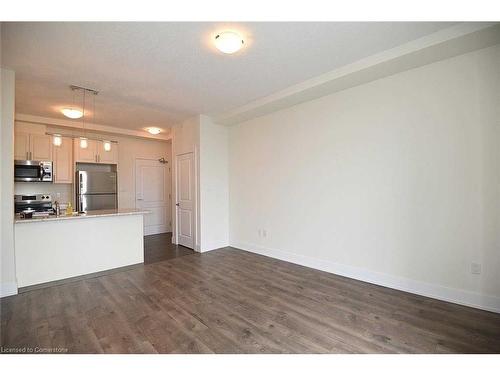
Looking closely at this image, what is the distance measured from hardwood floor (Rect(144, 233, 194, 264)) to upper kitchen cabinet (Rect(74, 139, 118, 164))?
7.18ft

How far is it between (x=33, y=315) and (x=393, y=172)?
432cm

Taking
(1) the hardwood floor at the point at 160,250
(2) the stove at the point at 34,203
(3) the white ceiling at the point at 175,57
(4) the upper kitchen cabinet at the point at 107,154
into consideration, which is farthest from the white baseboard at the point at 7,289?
(4) the upper kitchen cabinet at the point at 107,154

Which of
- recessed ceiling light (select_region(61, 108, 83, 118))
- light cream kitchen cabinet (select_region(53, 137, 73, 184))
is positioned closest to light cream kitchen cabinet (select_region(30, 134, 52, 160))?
light cream kitchen cabinet (select_region(53, 137, 73, 184))

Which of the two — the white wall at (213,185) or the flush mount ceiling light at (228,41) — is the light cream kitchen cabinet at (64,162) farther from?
the flush mount ceiling light at (228,41)

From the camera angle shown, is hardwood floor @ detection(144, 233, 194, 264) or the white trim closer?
hardwood floor @ detection(144, 233, 194, 264)

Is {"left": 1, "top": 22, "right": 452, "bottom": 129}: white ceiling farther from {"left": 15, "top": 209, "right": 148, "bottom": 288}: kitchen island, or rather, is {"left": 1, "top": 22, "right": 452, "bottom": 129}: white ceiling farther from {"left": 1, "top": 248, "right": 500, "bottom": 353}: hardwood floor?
{"left": 1, "top": 248, "right": 500, "bottom": 353}: hardwood floor

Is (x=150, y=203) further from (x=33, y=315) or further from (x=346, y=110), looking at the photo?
(x=346, y=110)

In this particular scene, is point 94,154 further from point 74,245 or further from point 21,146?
point 74,245

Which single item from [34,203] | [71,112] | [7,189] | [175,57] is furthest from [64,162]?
[175,57]

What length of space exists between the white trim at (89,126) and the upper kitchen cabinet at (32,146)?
29 cm

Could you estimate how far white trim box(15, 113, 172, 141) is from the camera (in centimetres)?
476

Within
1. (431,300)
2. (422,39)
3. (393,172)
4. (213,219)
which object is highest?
(422,39)
